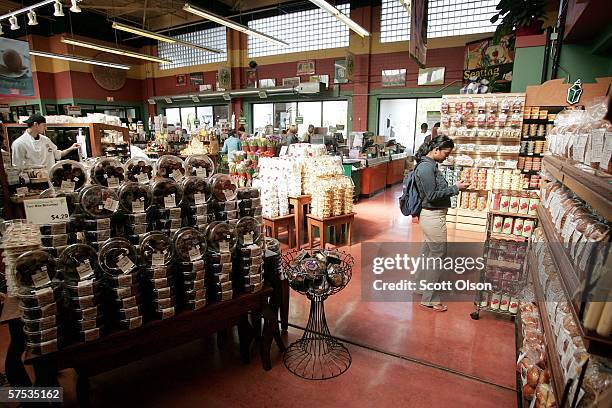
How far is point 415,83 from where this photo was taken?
37.3 ft

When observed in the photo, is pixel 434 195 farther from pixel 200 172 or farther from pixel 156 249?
pixel 156 249

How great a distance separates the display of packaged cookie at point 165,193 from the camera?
93.4 inches

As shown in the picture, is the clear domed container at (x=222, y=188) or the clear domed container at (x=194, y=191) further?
the clear domed container at (x=222, y=188)

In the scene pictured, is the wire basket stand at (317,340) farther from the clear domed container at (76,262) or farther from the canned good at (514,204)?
the canned good at (514,204)

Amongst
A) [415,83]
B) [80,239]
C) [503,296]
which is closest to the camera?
[80,239]

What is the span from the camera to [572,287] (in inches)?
49.6

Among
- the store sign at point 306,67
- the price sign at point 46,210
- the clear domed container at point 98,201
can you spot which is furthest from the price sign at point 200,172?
the store sign at point 306,67

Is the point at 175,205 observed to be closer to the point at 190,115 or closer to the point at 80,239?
the point at 80,239

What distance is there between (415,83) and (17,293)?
11.6 meters

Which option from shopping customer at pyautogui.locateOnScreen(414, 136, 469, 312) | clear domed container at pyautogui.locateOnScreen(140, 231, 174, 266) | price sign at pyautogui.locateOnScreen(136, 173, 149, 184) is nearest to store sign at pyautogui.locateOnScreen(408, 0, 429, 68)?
shopping customer at pyautogui.locateOnScreen(414, 136, 469, 312)

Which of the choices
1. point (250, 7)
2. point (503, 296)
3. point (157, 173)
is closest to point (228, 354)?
point (157, 173)

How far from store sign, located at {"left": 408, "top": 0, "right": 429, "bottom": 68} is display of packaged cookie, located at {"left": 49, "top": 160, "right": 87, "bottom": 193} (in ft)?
13.0

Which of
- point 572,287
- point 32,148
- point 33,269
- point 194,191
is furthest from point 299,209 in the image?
point 32,148

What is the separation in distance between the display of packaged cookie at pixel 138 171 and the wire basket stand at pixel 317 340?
1.24m
